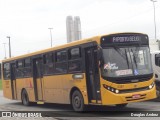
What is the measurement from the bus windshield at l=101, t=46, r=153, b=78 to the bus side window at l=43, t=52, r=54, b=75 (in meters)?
4.60

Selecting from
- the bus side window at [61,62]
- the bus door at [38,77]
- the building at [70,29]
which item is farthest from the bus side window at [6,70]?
the building at [70,29]

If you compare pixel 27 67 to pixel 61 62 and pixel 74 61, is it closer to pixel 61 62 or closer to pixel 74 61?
pixel 61 62

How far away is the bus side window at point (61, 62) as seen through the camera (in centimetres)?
1709

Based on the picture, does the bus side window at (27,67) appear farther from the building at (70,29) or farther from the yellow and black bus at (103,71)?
the building at (70,29)

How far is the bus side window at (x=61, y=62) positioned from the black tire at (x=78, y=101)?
1.33 metres

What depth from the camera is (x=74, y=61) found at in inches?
639

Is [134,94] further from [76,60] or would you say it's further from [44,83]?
[44,83]

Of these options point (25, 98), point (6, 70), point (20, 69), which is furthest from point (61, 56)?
point (6, 70)

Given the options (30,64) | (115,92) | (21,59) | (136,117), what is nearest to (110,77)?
(115,92)

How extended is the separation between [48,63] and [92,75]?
14.2 ft

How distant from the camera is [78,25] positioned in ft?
229

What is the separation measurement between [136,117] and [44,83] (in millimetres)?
7039

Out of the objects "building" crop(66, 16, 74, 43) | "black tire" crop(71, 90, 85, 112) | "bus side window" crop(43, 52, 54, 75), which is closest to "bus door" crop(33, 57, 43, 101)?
"bus side window" crop(43, 52, 54, 75)

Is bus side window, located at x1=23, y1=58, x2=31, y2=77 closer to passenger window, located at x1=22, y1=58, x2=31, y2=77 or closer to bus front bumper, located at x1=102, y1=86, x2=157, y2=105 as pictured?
passenger window, located at x1=22, y1=58, x2=31, y2=77
